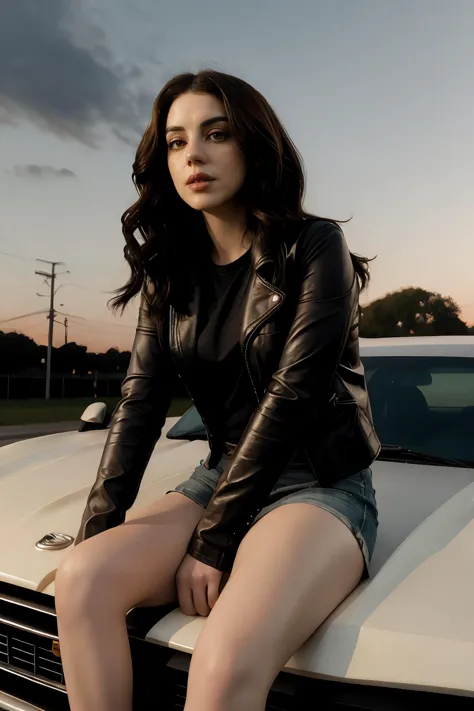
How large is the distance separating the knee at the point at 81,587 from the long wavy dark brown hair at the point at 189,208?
2.51 ft

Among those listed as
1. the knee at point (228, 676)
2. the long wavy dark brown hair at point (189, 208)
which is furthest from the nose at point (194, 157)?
the knee at point (228, 676)

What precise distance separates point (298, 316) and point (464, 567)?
700 mm

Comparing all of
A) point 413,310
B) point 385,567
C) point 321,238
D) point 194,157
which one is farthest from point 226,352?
point 413,310

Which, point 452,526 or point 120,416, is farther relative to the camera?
point 120,416

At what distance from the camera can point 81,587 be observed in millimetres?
1493

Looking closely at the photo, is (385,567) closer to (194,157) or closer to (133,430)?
(133,430)

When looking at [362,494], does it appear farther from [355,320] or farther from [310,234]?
[310,234]

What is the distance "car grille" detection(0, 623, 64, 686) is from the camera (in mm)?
1713

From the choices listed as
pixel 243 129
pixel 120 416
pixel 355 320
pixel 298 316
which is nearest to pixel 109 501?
pixel 120 416

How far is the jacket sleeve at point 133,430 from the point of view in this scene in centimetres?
179

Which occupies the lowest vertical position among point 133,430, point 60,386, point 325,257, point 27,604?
point 60,386

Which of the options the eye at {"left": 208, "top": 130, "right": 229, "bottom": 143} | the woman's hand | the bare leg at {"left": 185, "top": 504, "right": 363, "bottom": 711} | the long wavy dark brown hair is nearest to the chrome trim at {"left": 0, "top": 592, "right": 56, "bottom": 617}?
the woman's hand

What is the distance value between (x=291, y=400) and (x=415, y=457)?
3.41 feet

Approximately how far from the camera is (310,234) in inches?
69.2
